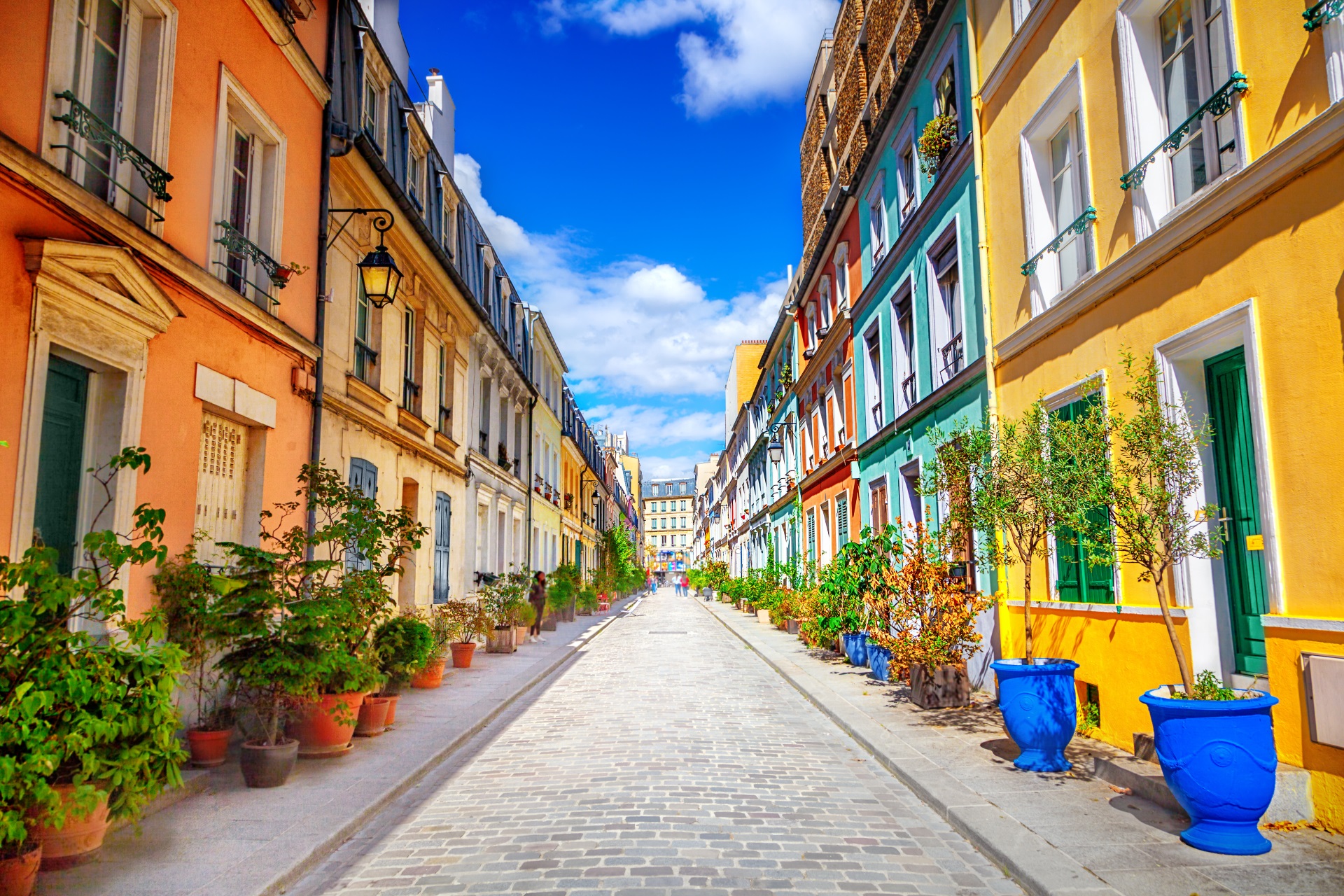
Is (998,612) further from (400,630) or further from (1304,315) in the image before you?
(400,630)

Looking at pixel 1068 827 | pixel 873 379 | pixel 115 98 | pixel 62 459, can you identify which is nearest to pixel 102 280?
pixel 62 459

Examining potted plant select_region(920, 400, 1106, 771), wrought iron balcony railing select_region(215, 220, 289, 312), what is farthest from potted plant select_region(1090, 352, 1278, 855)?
wrought iron balcony railing select_region(215, 220, 289, 312)

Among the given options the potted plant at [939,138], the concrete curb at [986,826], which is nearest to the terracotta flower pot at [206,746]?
the concrete curb at [986,826]

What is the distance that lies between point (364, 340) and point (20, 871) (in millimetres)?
9258

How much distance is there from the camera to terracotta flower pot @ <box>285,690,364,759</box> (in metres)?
6.98

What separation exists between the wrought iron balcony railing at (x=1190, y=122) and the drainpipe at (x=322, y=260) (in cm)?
841

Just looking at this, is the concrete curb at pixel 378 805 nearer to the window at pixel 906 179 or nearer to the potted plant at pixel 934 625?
the potted plant at pixel 934 625

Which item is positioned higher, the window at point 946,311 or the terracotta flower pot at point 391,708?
the window at point 946,311

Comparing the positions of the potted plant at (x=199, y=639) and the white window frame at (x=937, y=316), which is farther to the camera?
the white window frame at (x=937, y=316)

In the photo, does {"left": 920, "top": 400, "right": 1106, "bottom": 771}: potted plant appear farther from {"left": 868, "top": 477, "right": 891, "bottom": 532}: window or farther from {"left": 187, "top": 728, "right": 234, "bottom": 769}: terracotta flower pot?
{"left": 868, "top": 477, "right": 891, "bottom": 532}: window

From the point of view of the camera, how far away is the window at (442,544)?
15453 millimetres

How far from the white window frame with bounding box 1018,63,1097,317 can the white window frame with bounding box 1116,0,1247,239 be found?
1143 mm

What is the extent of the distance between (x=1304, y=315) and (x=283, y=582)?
727 centimetres

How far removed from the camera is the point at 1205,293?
20.0 feet
